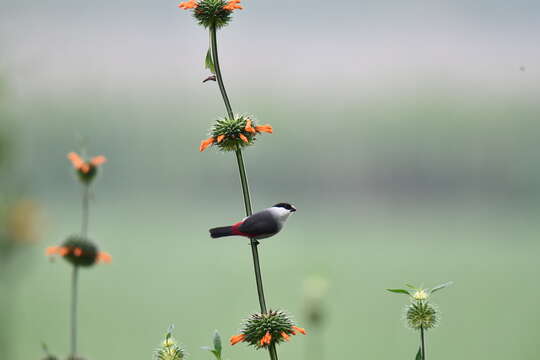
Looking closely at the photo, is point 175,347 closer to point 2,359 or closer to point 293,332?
point 293,332

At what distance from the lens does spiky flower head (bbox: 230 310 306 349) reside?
0.45 metres

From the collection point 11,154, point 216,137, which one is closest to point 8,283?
point 11,154

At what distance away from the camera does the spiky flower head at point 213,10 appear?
1.53ft

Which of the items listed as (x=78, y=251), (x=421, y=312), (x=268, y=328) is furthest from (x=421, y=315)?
(x=78, y=251)

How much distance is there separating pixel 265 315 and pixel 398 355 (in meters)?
1.68

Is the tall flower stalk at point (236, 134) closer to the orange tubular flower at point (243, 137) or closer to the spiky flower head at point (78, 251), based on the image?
the orange tubular flower at point (243, 137)

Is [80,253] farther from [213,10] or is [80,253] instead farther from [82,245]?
[213,10]

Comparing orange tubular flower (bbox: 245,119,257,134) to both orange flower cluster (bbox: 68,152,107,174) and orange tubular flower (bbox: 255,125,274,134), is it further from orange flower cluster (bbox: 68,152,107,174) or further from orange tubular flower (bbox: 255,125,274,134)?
orange flower cluster (bbox: 68,152,107,174)

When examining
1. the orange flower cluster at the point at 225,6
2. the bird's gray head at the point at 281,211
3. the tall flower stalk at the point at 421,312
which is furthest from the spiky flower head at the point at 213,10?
the tall flower stalk at the point at 421,312

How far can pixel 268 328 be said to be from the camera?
45 centimetres

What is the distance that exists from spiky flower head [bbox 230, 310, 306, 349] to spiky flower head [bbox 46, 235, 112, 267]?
0.83 feet

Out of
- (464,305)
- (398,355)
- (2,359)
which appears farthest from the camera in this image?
(464,305)

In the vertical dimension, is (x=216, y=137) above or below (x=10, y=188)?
below

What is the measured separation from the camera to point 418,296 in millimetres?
473
